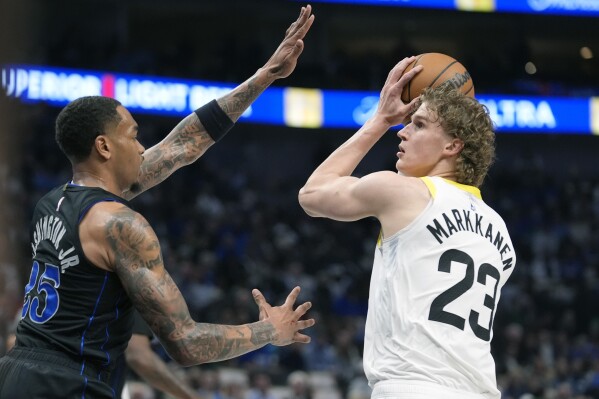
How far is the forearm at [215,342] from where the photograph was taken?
3.45 meters

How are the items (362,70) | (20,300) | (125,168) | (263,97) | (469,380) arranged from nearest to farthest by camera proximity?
1. (469,380)
2. (125,168)
3. (20,300)
4. (263,97)
5. (362,70)

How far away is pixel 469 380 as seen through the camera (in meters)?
3.43

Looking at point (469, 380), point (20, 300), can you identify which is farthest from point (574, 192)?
point (469, 380)

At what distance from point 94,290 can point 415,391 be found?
1.21 metres

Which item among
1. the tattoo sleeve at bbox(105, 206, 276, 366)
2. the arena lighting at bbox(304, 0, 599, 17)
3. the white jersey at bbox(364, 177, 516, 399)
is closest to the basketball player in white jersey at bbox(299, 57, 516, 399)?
the white jersey at bbox(364, 177, 516, 399)

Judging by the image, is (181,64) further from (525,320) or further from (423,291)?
(423,291)

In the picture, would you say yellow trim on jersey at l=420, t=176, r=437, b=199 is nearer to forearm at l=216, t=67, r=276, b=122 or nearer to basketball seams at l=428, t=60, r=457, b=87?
basketball seams at l=428, t=60, r=457, b=87

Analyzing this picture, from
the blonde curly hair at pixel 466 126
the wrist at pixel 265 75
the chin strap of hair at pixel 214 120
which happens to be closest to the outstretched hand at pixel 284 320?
the blonde curly hair at pixel 466 126

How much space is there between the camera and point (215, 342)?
11.5ft

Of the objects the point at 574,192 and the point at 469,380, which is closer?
the point at 469,380

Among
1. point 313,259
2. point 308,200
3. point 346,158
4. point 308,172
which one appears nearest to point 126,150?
point 308,200

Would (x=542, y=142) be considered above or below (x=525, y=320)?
above

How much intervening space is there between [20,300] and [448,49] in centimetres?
1664

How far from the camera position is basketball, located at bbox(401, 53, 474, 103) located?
13.3ft
